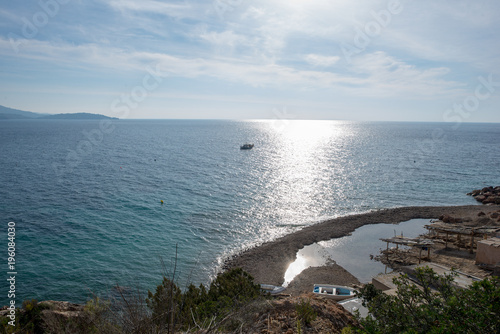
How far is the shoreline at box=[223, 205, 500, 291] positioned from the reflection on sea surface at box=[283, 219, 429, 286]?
71 centimetres

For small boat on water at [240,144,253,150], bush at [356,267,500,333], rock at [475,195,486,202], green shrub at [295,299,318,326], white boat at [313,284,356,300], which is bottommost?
white boat at [313,284,356,300]

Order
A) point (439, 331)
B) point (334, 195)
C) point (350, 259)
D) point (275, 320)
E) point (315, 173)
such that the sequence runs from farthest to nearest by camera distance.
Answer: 1. point (315, 173)
2. point (334, 195)
3. point (350, 259)
4. point (275, 320)
5. point (439, 331)

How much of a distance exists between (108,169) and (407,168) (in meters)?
69.8

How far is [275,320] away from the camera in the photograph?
9.98 metres

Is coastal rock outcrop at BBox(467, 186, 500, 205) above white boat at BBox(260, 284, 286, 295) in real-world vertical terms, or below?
above

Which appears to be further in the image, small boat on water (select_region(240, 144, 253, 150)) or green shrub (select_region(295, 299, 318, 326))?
small boat on water (select_region(240, 144, 253, 150))

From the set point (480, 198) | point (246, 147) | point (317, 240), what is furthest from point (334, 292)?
point (246, 147)

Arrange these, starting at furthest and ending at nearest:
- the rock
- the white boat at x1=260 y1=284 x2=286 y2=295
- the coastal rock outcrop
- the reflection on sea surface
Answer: the rock < the coastal rock outcrop < the reflection on sea surface < the white boat at x1=260 y1=284 x2=286 y2=295

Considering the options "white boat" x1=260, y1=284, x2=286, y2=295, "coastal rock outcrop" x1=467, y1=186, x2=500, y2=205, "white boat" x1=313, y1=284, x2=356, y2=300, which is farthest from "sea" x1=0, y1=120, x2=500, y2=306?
"white boat" x1=313, y1=284, x2=356, y2=300

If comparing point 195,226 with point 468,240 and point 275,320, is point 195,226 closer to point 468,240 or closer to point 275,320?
point 275,320

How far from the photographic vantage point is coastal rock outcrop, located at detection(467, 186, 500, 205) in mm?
45938

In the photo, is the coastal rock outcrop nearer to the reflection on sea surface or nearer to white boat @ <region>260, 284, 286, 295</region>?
the reflection on sea surface

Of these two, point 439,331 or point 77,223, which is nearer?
point 439,331

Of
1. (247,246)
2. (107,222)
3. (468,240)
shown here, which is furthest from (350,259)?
(107,222)
